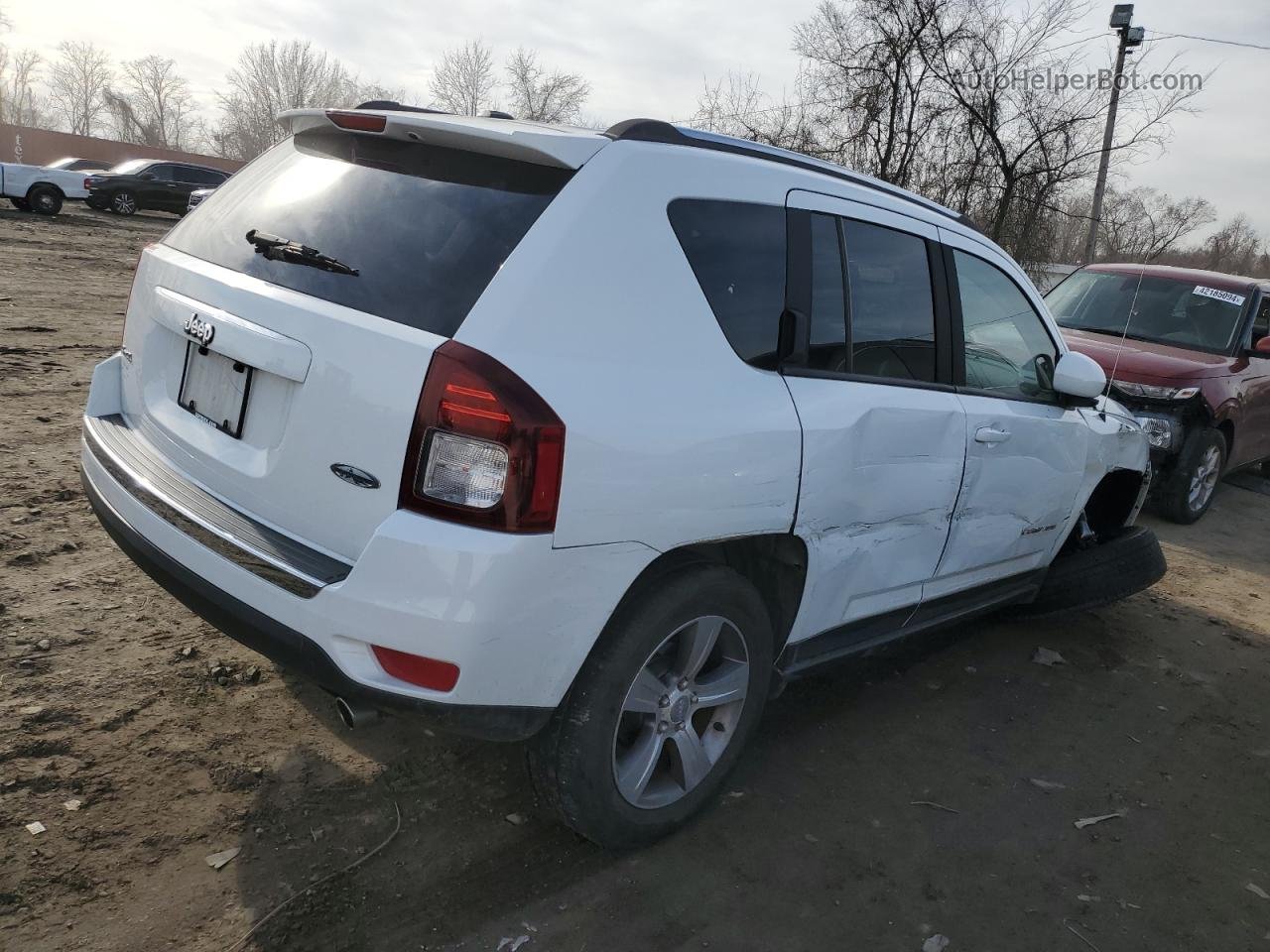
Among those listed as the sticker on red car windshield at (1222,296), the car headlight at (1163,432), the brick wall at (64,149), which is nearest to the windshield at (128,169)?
the sticker on red car windshield at (1222,296)

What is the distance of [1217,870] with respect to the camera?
123 inches

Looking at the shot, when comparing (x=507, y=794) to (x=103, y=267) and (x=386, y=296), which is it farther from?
(x=103, y=267)

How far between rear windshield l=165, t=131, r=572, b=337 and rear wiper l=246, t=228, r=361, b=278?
0.7 inches

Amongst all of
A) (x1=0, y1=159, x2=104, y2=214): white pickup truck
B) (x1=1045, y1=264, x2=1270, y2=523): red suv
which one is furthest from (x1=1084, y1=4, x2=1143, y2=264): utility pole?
(x1=0, y1=159, x2=104, y2=214): white pickup truck

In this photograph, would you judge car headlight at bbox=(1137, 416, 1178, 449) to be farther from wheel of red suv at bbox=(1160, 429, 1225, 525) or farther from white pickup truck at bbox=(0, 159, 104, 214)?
white pickup truck at bbox=(0, 159, 104, 214)

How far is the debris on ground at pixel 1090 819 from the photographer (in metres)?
3.30

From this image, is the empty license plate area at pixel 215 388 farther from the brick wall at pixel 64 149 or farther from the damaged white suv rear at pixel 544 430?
the brick wall at pixel 64 149

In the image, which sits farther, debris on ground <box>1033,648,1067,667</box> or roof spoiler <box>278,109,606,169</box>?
debris on ground <box>1033,648,1067,667</box>

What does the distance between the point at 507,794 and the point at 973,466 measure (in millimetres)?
2027

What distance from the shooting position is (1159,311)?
836 cm

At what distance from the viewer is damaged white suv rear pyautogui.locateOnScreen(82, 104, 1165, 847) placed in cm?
221

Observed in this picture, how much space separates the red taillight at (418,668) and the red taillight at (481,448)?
334 millimetres

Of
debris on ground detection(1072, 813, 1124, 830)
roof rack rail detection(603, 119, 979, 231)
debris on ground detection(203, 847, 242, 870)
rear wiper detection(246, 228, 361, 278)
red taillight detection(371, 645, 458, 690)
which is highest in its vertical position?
roof rack rail detection(603, 119, 979, 231)

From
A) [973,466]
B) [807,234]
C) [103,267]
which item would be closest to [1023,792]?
[973,466]
